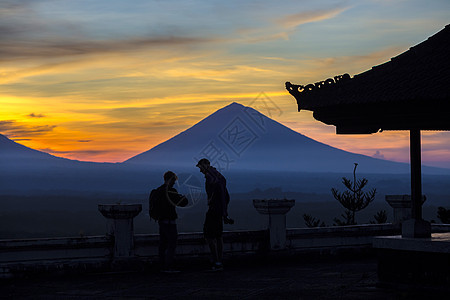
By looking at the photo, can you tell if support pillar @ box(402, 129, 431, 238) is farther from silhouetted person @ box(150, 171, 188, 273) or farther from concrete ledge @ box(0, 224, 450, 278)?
silhouetted person @ box(150, 171, 188, 273)

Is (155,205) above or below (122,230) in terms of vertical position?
above

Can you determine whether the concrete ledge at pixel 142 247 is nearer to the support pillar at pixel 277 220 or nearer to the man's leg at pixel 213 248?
the support pillar at pixel 277 220

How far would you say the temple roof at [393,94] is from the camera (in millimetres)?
11586

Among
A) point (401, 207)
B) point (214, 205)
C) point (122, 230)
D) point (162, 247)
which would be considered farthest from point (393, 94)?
point (401, 207)

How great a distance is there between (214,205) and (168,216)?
98cm

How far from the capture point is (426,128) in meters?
12.2

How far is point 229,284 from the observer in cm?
1307

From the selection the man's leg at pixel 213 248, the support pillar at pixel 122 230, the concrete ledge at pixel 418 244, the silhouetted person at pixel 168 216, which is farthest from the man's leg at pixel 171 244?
the concrete ledge at pixel 418 244

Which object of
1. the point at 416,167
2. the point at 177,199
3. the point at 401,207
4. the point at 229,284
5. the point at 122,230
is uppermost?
the point at 416,167

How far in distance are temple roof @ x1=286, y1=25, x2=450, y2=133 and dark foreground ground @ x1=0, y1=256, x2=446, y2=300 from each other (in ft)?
9.06

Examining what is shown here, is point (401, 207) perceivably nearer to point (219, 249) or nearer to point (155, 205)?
point (219, 249)

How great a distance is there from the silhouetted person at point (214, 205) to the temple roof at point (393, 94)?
7.31ft

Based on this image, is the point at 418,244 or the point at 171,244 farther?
the point at 171,244

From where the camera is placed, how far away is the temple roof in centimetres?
1159
